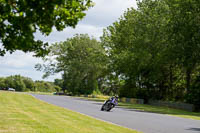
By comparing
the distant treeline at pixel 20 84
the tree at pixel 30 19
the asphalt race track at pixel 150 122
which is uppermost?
the distant treeline at pixel 20 84

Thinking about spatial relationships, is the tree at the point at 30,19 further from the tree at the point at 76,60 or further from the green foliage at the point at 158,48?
the tree at the point at 76,60

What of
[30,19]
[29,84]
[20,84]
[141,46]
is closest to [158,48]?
[141,46]

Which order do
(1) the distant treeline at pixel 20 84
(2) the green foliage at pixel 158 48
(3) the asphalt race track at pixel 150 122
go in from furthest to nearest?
(1) the distant treeline at pixel 20 84 < (2) the green foliage at pixel 158 48 < (3) the asphalt race track at pixel 150 122

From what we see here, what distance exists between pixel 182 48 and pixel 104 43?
30.8 meters

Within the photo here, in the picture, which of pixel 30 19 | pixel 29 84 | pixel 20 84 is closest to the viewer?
pixel 30 19

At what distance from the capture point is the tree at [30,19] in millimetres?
6812

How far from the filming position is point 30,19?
6922mm

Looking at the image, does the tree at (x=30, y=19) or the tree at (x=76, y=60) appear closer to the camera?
the tree at (x=30, y=19)

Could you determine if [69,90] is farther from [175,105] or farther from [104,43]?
[175,105]

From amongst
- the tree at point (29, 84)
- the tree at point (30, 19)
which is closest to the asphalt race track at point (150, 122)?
the tree at point (30, 19)

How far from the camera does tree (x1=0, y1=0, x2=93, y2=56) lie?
6812 mm

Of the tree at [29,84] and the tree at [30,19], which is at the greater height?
the tree at [29,84]

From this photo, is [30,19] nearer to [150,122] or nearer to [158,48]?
[150,122]

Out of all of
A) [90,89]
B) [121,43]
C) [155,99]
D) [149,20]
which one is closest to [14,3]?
[149,20]
